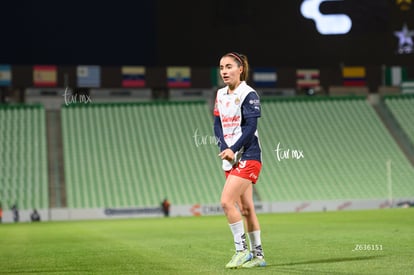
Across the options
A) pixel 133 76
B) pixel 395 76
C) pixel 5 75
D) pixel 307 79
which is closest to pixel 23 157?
pixel 5 75

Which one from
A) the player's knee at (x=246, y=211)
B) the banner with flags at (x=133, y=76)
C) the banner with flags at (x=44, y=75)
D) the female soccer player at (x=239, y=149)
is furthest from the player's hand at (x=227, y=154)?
the banner with flags at (x=44, y=75)

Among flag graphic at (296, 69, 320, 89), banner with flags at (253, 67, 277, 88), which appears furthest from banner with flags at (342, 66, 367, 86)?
banner with flags at (253, 67, 277, 88)

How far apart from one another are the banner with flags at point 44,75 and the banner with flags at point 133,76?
427 centimetres

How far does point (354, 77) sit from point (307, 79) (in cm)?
357

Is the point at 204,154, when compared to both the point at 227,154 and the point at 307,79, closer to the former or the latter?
the point at 307,79

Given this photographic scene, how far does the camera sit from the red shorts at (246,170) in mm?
11258

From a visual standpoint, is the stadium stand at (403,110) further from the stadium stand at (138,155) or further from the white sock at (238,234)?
the white sock at (238,234)

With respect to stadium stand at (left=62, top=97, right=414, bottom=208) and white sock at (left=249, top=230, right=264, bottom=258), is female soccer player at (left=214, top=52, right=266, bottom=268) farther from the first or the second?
stadium stand at (left=62, top=97, right=414, bottom=208)

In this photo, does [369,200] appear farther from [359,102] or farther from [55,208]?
[55,208]

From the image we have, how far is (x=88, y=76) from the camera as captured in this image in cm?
5088

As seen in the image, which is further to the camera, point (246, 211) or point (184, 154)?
point (184, 154)

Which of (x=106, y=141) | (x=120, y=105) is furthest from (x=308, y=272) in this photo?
(x=120, y=105)

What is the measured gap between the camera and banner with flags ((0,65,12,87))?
5112 cm

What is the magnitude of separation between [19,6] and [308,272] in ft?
128
